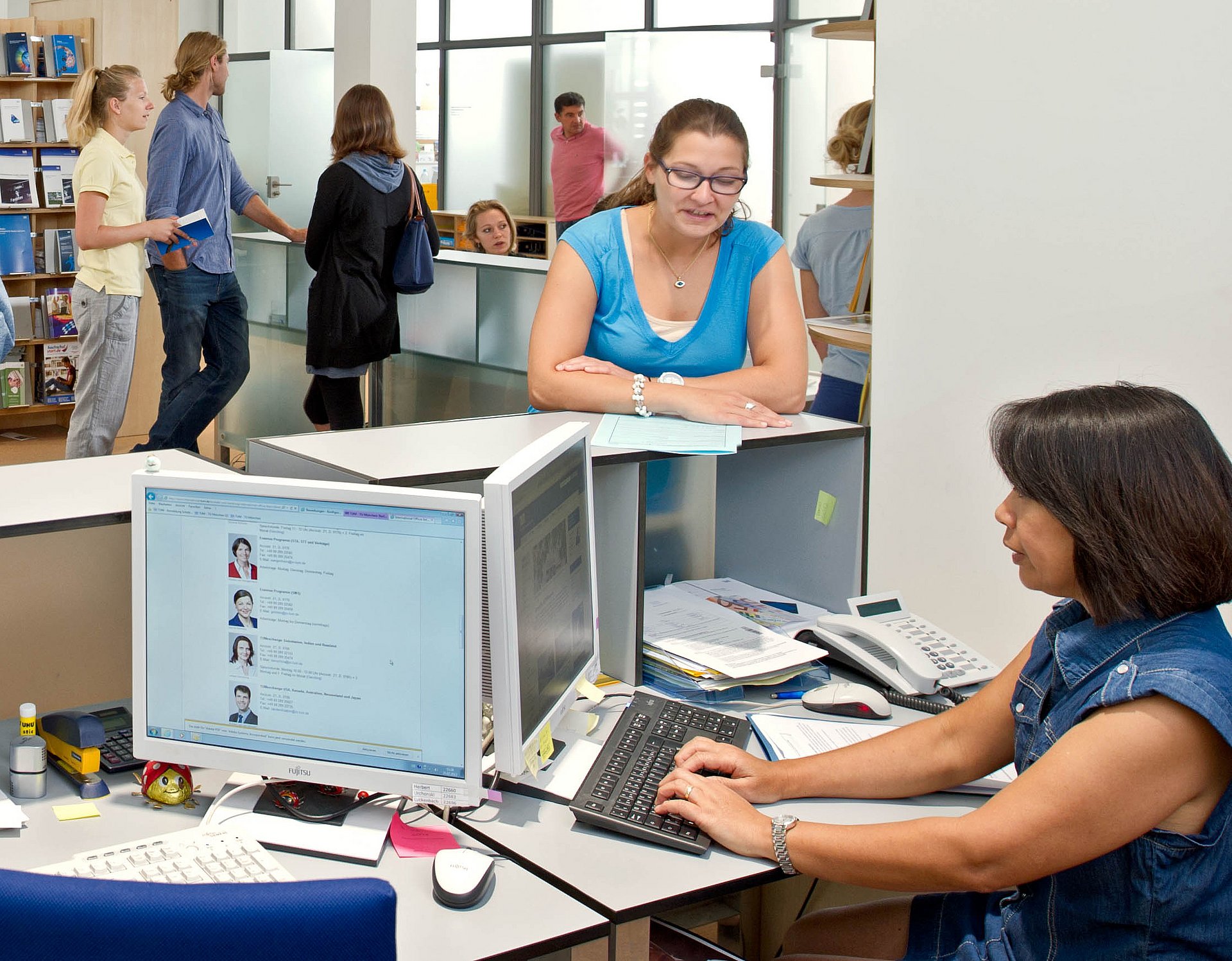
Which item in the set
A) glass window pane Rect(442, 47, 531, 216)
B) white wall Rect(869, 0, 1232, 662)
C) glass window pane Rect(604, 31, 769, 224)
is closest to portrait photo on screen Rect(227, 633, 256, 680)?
white wall Rect(869, 0, 1232, 662)

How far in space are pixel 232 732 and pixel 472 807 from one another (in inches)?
11.6

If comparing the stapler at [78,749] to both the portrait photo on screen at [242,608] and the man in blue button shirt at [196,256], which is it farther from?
the man in blue button shirt at [196,256]

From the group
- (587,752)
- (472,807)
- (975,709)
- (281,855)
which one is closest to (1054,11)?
(975,709)

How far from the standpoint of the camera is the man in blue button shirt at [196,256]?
4.58 meters

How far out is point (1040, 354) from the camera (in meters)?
2.38

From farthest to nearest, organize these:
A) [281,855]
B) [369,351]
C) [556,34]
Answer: [556,34]
[369,351]
[281,855]

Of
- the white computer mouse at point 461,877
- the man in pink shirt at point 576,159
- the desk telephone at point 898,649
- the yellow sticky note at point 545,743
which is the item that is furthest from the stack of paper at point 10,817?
the man in pink shirt at point 576,159

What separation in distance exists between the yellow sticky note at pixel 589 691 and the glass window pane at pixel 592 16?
6310 millimetres

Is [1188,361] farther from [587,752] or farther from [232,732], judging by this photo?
[232,732]

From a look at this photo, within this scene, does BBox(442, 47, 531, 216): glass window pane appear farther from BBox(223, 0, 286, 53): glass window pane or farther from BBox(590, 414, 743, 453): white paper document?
BBox(590, 414, 743, 453): white paper document

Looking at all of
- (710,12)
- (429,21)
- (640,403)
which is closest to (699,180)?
(640,403)

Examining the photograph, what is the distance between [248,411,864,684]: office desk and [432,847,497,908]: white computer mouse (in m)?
0.53

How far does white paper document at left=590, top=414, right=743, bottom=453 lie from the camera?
2010 mm

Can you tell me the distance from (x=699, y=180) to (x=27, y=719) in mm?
1372
